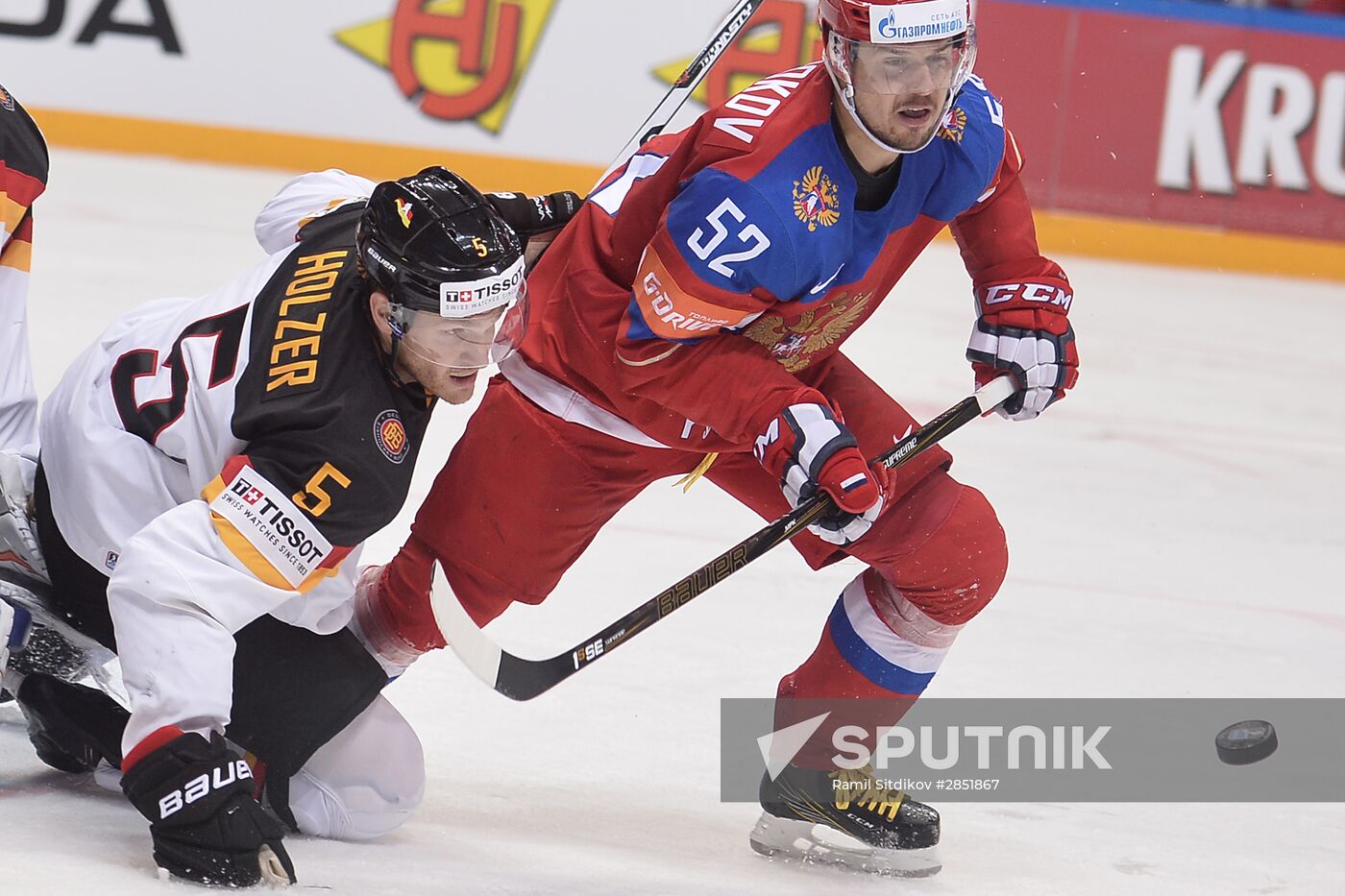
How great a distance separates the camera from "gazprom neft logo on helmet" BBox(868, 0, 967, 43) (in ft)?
7.34

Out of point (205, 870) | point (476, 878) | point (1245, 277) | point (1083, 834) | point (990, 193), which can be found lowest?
point (1245, 277)

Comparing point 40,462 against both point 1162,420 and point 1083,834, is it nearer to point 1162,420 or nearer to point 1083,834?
point 1083,834

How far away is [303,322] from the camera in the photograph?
84.7 inches

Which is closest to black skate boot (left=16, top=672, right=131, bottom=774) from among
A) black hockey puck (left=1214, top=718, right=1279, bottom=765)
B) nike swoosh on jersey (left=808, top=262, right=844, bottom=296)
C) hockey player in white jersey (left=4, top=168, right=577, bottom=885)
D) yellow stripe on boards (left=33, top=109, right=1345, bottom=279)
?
hockey player in white jersey (left=4, top=168, right=577, bottom=885)

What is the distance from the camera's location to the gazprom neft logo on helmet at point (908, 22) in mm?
2236

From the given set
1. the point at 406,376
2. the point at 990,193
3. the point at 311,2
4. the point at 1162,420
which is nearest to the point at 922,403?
the point at 1162,420

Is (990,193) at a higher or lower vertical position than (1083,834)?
higher

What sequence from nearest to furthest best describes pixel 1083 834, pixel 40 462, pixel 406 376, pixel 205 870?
pixel 205 870 → pixel 406 376 → pixel 40 462 → pixel 1083 834

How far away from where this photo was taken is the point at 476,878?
2.19 m

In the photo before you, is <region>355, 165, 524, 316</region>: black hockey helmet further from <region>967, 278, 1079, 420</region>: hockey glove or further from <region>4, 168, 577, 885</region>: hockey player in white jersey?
<region>967, 278, 1079, 420</region>: hockey glove

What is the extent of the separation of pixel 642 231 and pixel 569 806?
832 millimetres

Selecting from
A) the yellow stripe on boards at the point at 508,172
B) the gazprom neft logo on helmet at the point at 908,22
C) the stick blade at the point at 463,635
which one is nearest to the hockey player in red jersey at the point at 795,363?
the gazprom neft logo on helmet at the point at 908,22

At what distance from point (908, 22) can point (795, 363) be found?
52 centimetres

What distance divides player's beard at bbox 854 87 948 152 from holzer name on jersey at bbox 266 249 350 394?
27.3 inches
